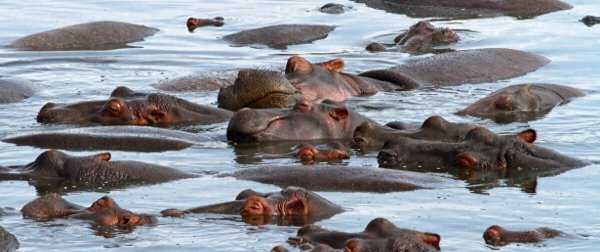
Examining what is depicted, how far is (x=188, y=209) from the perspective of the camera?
8.32 metres

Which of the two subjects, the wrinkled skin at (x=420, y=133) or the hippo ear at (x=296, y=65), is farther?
the hippo ear at (x=296, y=65)

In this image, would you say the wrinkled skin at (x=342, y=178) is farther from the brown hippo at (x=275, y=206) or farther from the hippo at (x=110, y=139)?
the hippo at (x=110, y=139)

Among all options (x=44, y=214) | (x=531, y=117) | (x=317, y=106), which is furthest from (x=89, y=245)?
(x=531, y=117)

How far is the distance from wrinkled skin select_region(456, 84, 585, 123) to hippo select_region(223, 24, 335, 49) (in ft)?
14.2

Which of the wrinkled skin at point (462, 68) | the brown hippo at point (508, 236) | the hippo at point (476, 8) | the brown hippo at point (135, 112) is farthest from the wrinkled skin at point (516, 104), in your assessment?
the hippo at point (476, 8)

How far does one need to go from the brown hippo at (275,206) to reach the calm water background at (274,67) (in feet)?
0.26

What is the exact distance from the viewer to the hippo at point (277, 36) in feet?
55.4

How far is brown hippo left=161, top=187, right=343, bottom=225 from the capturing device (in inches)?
320

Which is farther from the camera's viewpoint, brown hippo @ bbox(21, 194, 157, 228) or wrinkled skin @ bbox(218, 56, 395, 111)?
wrinkled skin @ bbox(218, 56, 395, 111)

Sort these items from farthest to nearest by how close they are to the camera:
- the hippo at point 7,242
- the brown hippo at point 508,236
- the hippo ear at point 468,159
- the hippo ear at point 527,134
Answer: the hippo ear at point 527,134 < the hippo ear at point 468,159 < the brown hippo at point 508,236 < the hippo at point 7,242

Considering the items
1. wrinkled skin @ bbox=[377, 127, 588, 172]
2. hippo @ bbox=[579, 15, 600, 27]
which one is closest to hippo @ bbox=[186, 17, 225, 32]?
hippo @ bbox=[579, 15, 600, 27]

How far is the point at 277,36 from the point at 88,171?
25.7 feet

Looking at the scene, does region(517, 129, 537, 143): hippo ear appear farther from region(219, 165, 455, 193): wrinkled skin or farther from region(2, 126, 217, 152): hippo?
region(2, 126, 217, 152): hippo

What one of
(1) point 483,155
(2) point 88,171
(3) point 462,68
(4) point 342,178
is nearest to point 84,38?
→ (3) point 462,68
